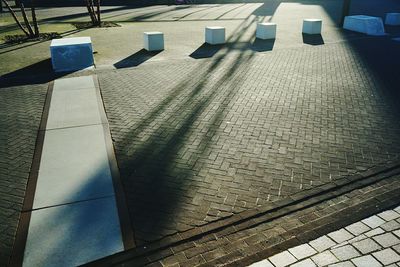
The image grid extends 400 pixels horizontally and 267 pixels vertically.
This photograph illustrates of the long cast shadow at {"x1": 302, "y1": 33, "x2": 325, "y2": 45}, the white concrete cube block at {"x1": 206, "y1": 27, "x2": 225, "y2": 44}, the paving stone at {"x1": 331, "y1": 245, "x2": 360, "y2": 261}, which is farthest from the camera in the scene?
the long cast shadow at {"x1": 302, "y1": 33, "x2": 325, "y2": 45}

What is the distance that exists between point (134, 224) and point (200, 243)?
36.1 inches

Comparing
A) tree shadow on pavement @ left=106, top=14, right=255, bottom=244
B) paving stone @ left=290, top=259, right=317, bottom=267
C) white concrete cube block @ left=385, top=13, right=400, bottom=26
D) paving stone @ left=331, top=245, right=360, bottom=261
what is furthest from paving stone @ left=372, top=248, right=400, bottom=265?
white concrete cube block @ left=385, top=13, right=400, bottom=26

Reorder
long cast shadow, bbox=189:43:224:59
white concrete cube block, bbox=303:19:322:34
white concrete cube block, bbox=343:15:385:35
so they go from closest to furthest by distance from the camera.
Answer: long cast shadow, bbox=189:43:224:59 → white concrete cube block, bbox=303:19:322:34 → white concrete cube block, bbox=343:15:385:35

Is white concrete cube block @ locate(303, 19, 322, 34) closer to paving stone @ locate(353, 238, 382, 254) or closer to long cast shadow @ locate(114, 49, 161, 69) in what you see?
long cast shadow @ locate(114, 49, 161, 69)

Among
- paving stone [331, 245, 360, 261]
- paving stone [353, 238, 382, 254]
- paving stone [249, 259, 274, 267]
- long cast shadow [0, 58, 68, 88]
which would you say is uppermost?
long cast shadow [0, 58, 68, 88]

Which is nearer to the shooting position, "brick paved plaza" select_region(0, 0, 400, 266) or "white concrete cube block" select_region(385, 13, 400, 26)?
"brick paved plaza" select_region(0, 0, 400, 266)

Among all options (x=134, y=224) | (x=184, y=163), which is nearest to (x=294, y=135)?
(x=184, y=163)

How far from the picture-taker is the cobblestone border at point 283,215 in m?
4.08

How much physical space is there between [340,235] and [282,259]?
35.1 inches

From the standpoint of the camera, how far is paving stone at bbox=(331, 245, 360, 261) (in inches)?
155

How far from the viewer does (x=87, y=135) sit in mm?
7023

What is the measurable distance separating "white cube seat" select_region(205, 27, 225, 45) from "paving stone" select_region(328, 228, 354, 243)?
39.7 feet

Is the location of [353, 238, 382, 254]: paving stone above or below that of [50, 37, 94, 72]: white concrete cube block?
below

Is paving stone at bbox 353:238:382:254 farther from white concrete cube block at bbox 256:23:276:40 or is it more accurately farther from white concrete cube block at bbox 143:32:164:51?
white concrete cube block at bbox 256:23:276:40
